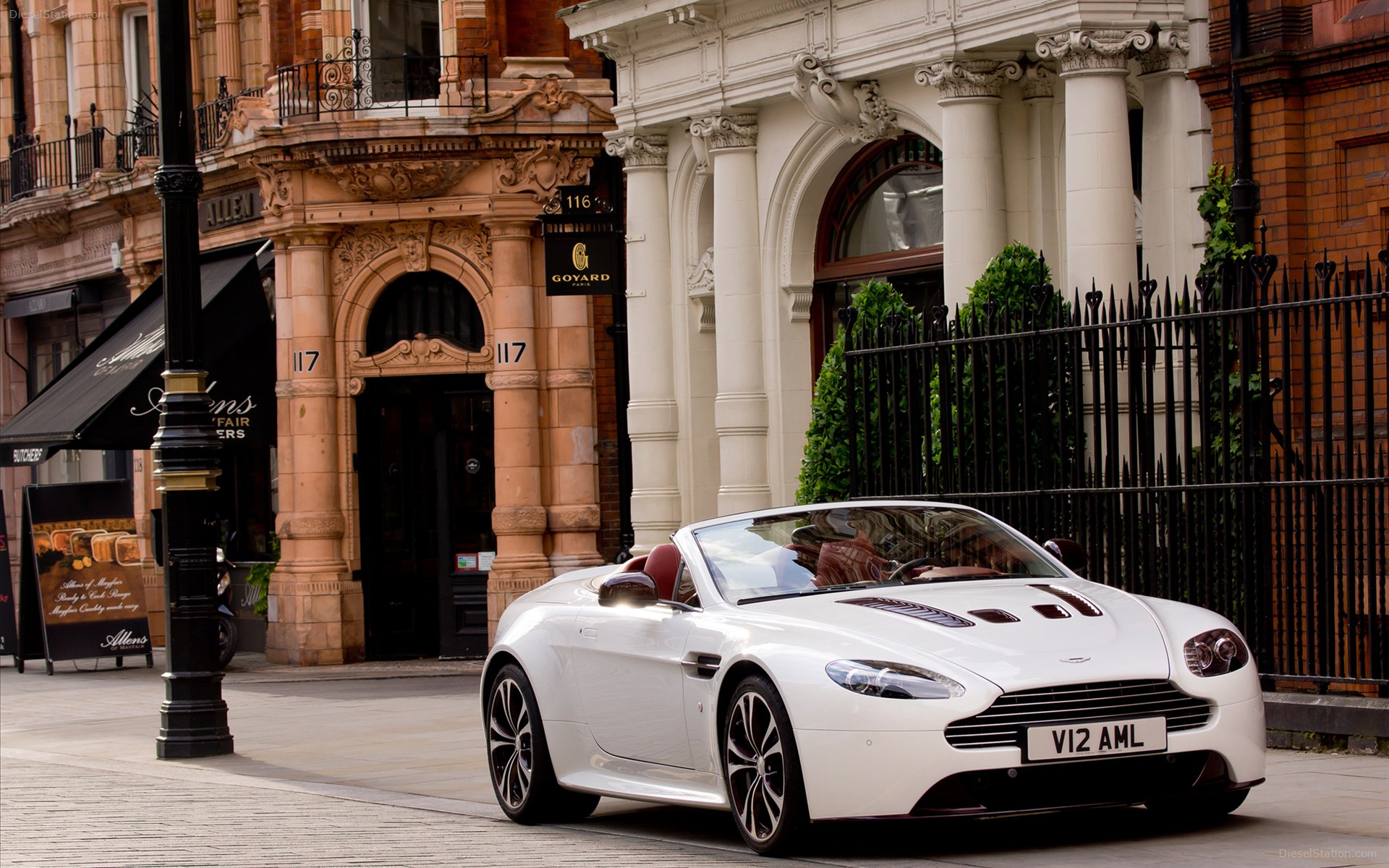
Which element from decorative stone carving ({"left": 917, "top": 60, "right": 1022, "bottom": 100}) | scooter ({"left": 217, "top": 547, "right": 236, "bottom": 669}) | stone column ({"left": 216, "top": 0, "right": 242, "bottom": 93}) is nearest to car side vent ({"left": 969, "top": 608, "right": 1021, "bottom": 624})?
decorative stone carving ({"left": 917, "top": 60, "right": 1022, "bottom": 100})

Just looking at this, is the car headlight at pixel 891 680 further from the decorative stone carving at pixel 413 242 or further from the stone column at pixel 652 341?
the decorative stone carving at pixel 413 242

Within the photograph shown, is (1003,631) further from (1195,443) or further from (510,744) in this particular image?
(1195,443)

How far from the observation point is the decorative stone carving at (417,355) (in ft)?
77.3

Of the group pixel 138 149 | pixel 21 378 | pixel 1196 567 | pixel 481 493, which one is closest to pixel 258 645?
pixel 481 493

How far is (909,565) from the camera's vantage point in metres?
9.08

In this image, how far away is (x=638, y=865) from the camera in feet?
27.1

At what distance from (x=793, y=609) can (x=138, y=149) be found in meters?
20.6

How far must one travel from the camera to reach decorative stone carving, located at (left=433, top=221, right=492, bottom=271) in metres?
23.4

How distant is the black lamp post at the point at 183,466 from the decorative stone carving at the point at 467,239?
28.8ft

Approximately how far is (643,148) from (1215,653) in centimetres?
1339

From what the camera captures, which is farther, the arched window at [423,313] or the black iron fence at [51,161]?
the black iron fence at [51,161]

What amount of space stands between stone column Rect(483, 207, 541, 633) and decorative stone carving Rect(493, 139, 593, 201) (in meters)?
0.14

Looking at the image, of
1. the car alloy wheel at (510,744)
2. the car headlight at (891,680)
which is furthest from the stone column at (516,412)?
the car headlight at (891,680)

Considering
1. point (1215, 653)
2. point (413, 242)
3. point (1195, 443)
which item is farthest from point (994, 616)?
point (413, 242)
